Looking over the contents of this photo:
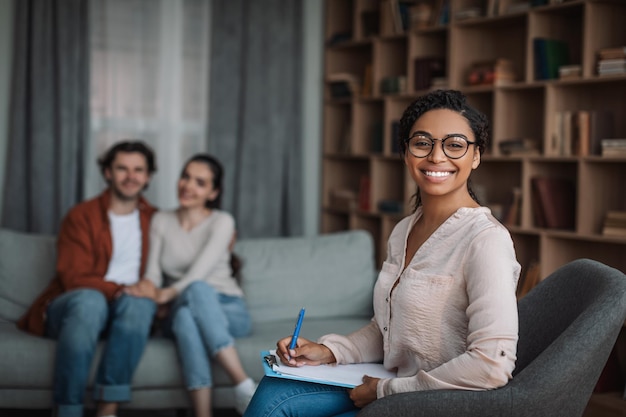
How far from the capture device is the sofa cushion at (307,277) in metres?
3.45

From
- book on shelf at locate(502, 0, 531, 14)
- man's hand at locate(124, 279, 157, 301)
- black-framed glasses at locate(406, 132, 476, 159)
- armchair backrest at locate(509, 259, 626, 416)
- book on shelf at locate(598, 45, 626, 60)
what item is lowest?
man's hand at locate(124, 279, 157, 301)

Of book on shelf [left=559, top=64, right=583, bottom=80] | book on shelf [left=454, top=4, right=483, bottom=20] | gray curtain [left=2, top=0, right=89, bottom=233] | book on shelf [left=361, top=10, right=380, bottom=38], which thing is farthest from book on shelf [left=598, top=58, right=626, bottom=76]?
gray curtain [left=2, top=0, right=89, bottom=233]

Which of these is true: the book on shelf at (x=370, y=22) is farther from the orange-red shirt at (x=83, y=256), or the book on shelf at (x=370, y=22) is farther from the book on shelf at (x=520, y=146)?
the orange-red shirt at (x=83, y=256)

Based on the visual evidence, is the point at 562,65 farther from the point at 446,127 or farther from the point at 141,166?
the point at 446,127

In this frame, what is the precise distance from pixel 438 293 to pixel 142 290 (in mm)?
1779

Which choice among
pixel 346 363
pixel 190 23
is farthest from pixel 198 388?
pixel 190 23

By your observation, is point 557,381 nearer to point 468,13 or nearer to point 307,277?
point 307,277

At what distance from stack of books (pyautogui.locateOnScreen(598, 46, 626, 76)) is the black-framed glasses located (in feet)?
6.55

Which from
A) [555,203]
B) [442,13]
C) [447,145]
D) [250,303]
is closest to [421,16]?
[442,13]

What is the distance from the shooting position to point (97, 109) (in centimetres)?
457

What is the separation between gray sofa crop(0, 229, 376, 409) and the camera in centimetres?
289

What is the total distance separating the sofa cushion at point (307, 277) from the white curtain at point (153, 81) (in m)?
1.39

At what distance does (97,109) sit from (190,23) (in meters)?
0.77

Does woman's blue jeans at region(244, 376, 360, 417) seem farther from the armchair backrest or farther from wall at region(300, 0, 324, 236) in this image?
wall at region(300, 0, 324, 236)
